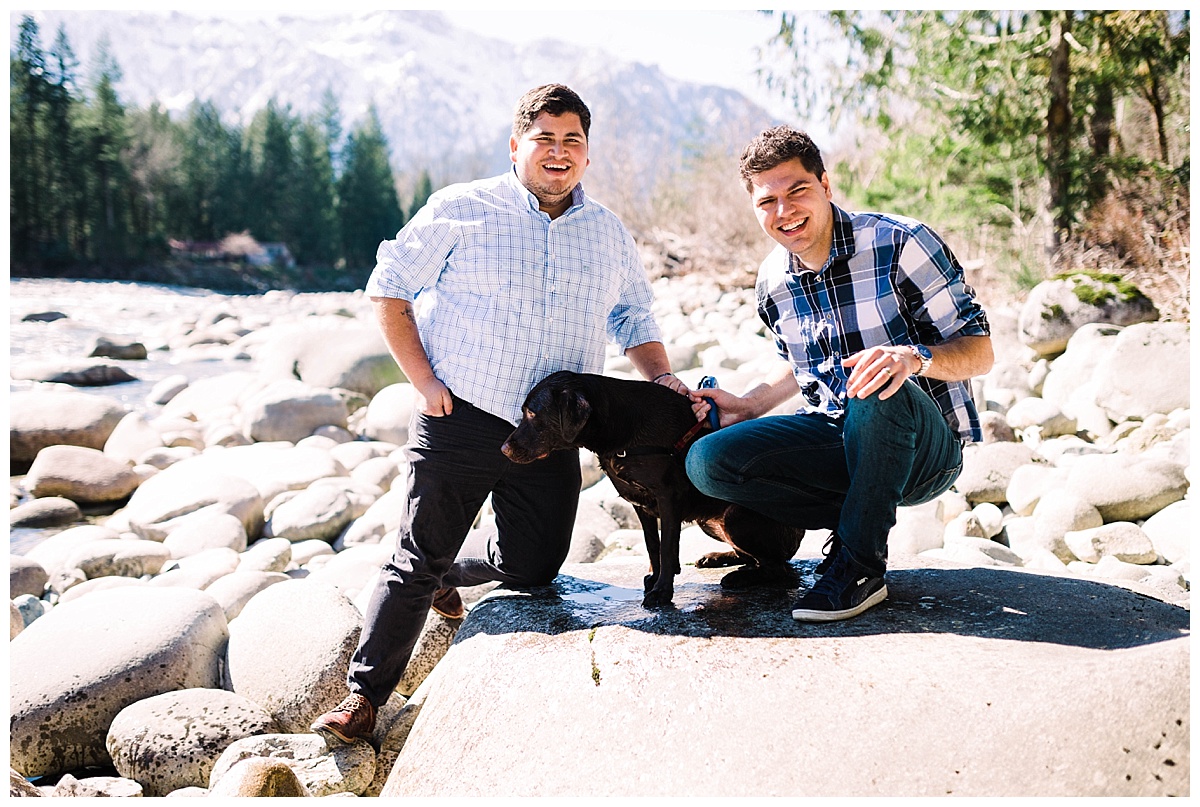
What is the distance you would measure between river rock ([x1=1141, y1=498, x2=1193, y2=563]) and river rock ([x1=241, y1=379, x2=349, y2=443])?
29.5 feet

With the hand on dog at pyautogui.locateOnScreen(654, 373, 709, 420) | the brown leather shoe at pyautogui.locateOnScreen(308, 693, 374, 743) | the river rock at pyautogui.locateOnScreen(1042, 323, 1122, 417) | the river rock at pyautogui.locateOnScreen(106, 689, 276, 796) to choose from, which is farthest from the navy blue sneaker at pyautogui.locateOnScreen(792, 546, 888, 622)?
the river rock at pyautogui.locateOnScreen(1042, 323, 1122, 417)

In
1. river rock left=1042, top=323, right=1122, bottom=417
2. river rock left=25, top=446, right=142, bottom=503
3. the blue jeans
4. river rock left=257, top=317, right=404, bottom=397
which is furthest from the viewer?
river rock left=257, top=317, right=404, bottom=397

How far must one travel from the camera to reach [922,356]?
10.4 ft

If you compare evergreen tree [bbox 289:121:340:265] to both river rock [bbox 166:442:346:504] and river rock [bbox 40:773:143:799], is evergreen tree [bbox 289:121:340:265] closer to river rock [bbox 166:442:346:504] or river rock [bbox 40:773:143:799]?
river rock [bbox 166:442:346:504]

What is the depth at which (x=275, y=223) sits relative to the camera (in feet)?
204

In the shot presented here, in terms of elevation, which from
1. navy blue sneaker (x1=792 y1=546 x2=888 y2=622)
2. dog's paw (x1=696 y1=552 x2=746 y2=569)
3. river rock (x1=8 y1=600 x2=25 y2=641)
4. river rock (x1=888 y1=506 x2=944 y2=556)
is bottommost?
river rock (x1=8 y1=600 x2=25 y2=641)

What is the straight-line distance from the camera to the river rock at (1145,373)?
25.5 feet

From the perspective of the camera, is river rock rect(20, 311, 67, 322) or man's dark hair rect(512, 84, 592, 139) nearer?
man's dark hair rect(512, 84, 592, 139)

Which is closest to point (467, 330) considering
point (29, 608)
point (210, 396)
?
point (29, 608)

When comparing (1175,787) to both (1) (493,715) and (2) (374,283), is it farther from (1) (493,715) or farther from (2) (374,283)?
(2) (374,283)

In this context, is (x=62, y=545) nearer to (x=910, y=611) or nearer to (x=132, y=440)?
(x=132, y=440)

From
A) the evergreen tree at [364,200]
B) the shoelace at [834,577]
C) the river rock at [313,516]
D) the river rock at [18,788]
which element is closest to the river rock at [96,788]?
the river rock at [18,788]

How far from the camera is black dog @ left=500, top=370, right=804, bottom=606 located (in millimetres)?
3504

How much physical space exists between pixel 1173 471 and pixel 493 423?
4.75 meters
